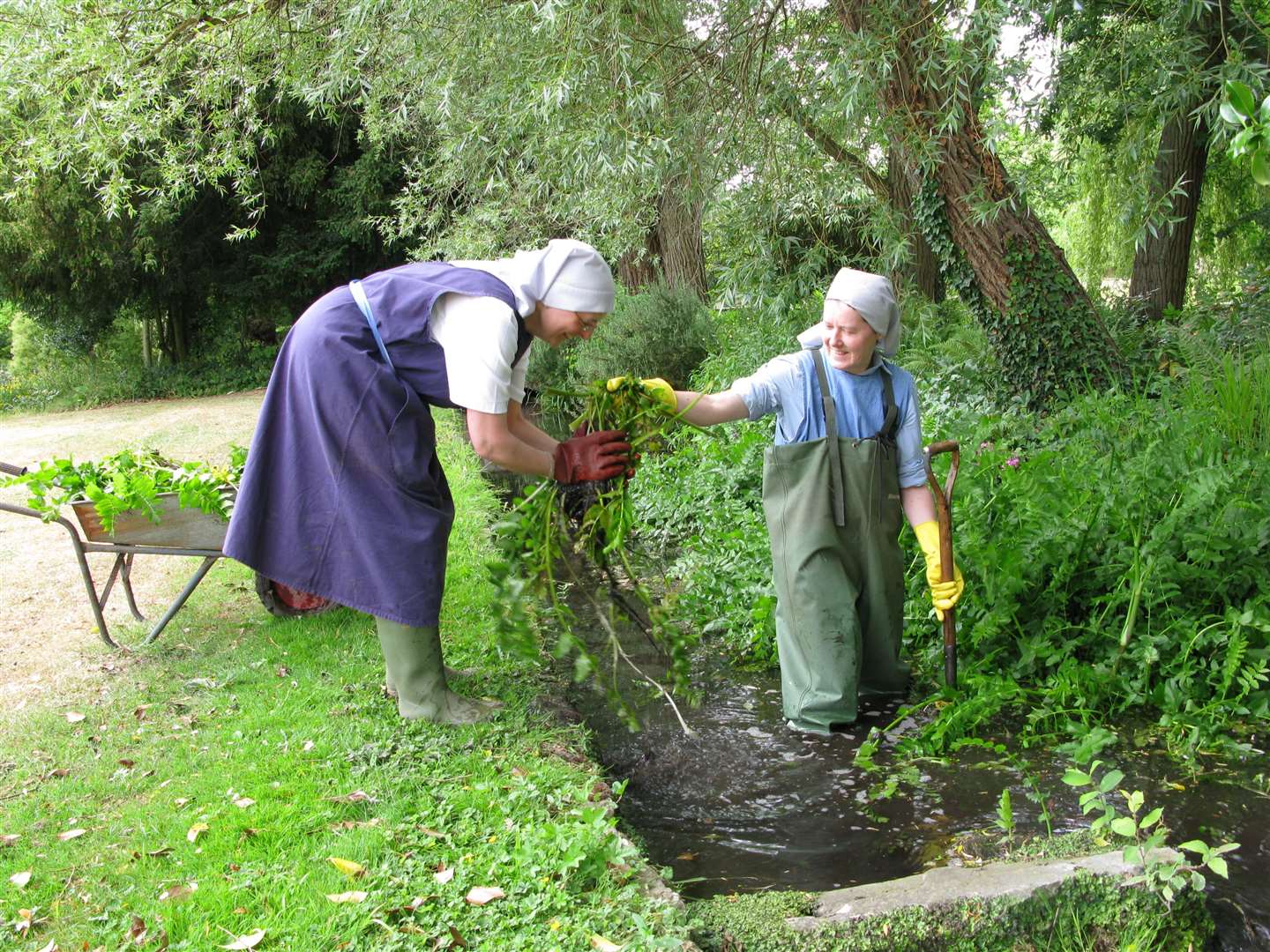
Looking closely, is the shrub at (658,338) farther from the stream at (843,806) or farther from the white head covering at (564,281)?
the white head covering at (564,281)

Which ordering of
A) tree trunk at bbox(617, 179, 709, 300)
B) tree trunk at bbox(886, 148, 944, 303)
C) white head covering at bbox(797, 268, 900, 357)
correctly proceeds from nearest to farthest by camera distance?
white head covering at bbox(797, 268, 900, 357)
tree trunk at bbox(886, 148, 944, 303)
tree trunk at bbox(617, 179, 709, 300)

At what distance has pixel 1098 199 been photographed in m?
12.2

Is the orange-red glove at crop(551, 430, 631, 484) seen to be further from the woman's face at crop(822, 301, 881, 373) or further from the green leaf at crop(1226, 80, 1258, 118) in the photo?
the green leaf at crop(1226, 80, 1258, 118)

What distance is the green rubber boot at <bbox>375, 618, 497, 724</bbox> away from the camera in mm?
3857

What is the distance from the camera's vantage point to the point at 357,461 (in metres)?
3.61

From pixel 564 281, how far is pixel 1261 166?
2.15 metres

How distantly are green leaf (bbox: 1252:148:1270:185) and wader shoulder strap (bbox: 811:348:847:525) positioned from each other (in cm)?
210

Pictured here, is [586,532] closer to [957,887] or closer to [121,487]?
[957,887]

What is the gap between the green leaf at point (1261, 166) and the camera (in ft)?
5.51

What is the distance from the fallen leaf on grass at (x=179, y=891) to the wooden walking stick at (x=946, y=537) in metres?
2.82

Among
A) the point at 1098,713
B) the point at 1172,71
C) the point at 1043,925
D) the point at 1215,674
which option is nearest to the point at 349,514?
the point at 1043,925

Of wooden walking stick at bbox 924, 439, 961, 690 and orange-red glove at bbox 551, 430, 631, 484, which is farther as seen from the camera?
wooden walking stick at bbox 924, 439, 961, 690

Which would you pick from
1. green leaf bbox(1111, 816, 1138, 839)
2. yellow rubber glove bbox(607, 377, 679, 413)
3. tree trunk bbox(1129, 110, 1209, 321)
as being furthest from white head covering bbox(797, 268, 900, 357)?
tree trunk bbox(1129, 110, 1209, 321)

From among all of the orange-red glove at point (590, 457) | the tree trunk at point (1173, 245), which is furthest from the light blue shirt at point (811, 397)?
the tree trunk at point (1173, 245)
